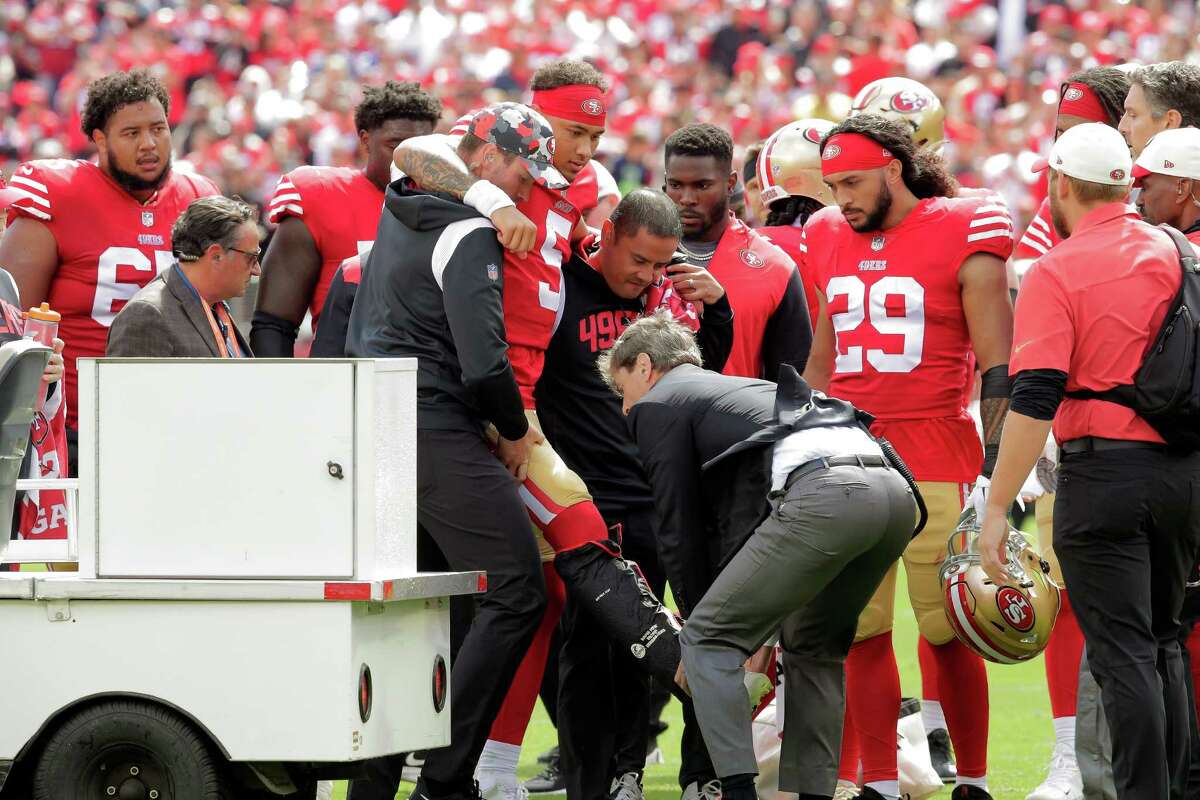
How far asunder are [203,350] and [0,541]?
1.02 meters

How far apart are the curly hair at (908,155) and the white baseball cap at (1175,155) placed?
844mm

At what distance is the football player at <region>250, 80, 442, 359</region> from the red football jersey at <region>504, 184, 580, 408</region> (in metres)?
1.15

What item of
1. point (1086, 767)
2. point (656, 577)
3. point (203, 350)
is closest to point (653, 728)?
point (656, 577)

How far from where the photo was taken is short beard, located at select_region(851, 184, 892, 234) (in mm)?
5988

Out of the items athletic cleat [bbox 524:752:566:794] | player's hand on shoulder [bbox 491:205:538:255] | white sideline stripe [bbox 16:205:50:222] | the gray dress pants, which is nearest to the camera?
the gray dress pants

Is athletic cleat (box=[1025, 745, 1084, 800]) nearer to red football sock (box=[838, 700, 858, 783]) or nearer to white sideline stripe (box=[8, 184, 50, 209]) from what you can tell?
red football sock (box=[838, 700, 858, 783])

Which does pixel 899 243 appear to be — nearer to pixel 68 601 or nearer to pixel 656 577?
pixel 656 577

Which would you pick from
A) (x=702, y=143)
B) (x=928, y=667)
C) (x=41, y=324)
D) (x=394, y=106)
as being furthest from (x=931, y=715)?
(x=41, y=324)

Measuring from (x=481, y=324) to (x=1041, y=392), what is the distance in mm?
1597

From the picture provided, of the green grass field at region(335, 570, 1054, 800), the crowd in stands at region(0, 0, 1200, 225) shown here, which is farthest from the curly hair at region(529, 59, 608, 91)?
the crowd in stands at region(0, 0, 1200, 225)

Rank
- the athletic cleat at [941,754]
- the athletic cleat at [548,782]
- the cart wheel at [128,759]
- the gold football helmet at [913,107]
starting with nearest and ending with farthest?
the cart wheel at [128,759], the athletic cleat at [548,782], the athletic cleat at [941,754], the gold football helmet at [913,107]

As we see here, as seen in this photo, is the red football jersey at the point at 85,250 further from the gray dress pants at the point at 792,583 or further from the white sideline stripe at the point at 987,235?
the white sideline stripe at the point at 987,235

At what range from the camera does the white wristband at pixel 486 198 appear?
530cm

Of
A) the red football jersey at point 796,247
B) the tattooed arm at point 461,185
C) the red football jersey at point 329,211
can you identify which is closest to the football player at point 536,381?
the tattooed arm at point 461,185
